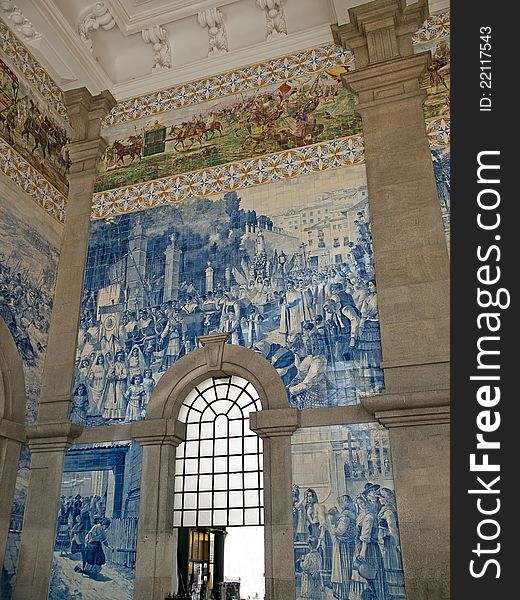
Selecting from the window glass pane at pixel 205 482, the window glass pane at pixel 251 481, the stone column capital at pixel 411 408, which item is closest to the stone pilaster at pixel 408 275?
the stone column capital at pixel 411 408

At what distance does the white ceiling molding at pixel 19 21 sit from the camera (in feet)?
34.0

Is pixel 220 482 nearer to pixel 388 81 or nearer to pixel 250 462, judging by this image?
pixel 250 462

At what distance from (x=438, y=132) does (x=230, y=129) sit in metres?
3.58

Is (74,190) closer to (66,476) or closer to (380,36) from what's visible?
(66,476)

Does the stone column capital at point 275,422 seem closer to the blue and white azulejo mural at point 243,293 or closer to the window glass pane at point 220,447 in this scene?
the blue and white azulejo mural at point 243,293

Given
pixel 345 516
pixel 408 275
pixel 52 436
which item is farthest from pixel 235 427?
pixel 408 275

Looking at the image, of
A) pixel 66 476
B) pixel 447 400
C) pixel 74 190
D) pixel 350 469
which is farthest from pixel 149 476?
pixel 74 190

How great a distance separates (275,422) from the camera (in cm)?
847

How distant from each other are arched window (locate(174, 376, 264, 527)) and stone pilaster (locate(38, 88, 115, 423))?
2.07 m

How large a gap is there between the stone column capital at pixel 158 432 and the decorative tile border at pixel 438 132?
5688 mm

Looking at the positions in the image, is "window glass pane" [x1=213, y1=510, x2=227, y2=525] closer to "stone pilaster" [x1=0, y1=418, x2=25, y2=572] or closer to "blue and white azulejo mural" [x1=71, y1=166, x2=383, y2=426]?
"blue and white azulejo mural" [x1=71, y1=166, x2=383, y2=426]

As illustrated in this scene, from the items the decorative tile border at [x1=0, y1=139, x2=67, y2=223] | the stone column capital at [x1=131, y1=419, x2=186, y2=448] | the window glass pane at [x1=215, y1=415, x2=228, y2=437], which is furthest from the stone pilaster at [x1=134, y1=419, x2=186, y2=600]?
the decorative tile border at [x1=0, y1=139, x2=67, y2=223]

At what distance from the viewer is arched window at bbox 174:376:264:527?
8.80m

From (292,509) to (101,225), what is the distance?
6.01 metres
